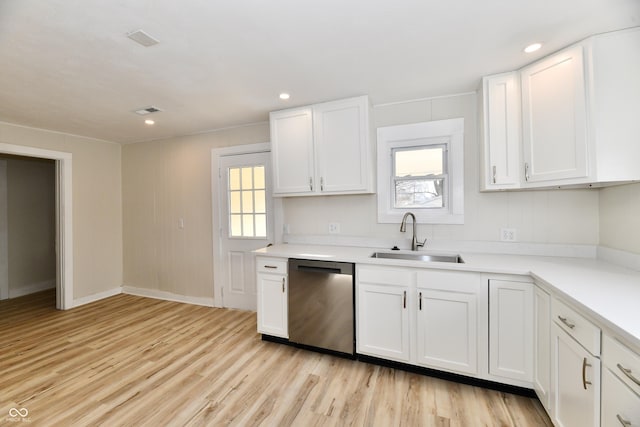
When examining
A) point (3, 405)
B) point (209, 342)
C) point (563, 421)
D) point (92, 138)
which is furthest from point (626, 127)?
point (92, 138)

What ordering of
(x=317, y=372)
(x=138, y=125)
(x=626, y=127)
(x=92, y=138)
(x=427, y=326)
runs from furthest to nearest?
(x=92, y=138) < (x=138, y=125) < (x=317, y=372) < (x=427, y=326) < (x=626, y=127)

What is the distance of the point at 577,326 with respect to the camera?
50.9 inches

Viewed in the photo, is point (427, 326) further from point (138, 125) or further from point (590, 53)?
point (138, 125)

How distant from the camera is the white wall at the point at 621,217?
5.59 ft

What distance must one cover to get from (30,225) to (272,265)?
487 centimetres

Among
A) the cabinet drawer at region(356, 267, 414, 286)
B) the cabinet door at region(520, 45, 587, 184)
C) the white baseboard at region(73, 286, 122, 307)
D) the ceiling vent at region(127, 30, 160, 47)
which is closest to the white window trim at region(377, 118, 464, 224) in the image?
the cabinet door at region(520, 45, 587, 184)

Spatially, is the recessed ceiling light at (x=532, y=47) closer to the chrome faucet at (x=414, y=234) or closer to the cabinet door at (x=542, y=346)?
the chrome faucet at (x=414, y=234)

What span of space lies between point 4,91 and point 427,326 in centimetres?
406

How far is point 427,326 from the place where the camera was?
2.06 meters

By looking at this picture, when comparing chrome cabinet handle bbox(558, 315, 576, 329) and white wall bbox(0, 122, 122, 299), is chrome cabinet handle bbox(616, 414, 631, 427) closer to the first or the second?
chrome cabinet handle bbox(558, 315, 576, 329)

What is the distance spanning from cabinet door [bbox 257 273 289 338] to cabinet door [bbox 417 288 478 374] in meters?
1.22

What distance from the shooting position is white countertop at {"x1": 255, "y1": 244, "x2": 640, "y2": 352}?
106 cm

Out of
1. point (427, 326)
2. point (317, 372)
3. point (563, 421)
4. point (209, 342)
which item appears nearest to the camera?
point (563, 421)

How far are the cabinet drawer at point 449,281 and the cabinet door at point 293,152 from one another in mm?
1347
